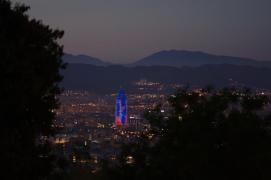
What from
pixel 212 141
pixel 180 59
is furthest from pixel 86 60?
pixel 212 141

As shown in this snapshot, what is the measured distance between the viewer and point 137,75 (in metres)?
82.8

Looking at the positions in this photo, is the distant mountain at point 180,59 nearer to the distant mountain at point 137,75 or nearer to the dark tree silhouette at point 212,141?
the distant mountain at point 137,75

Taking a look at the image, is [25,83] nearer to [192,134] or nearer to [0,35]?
[0,35]

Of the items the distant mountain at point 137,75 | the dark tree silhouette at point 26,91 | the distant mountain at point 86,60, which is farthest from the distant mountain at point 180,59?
the dark tree silhouette at point 26,91

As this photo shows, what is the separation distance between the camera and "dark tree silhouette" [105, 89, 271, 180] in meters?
10.6

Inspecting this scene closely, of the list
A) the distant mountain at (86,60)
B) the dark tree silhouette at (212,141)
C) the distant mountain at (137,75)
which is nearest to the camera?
the dark tree silhouette at (212,141)

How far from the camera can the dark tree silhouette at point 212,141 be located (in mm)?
10625

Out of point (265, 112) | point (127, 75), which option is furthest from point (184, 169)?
point (127, 75)

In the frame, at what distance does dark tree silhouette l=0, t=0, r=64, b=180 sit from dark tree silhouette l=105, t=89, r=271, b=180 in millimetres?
2620

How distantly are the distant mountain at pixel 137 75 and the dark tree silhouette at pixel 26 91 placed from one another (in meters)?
57.2

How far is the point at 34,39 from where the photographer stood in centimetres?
1032

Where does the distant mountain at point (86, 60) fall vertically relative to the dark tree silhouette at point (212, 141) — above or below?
above

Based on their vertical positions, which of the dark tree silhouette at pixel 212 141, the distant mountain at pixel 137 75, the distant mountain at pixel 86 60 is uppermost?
the distant mountain at pixel 86 60

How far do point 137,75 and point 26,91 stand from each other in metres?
73.5
